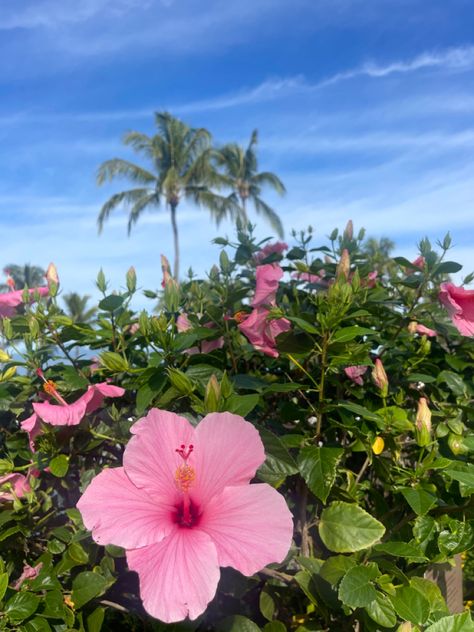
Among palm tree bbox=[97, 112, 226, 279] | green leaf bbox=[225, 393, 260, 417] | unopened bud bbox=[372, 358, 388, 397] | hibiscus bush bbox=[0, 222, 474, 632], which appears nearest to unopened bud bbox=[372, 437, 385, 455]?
hibiscus bush bbox=[0, 222, 474, 632]

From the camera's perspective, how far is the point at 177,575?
90 cm

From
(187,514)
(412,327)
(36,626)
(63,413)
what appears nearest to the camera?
(187,514)

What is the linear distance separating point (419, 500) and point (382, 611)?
0.66 ft

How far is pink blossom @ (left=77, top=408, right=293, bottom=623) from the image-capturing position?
0.89 metres

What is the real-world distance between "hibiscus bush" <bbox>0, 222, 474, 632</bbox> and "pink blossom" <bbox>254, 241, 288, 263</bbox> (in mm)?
135

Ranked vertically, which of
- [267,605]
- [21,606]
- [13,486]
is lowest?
[267,605]

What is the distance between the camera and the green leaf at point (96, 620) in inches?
46.9

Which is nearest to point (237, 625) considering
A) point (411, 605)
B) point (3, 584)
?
point (411, 605)

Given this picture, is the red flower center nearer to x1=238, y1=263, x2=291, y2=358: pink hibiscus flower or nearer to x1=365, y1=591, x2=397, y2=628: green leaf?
x1=365, y1=591, x2=397, y2=628: green leaf

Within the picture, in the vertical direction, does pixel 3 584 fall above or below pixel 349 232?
below

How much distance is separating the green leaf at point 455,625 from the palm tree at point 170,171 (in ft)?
95.2

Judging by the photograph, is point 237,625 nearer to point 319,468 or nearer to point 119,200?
point 319,468

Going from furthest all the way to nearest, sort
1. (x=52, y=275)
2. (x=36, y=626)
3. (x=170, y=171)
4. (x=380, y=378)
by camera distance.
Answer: (x=170, y=171) < (x=52, y=275) < (x=380, y=378) < (x=36, y=626)

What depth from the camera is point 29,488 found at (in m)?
1.33
